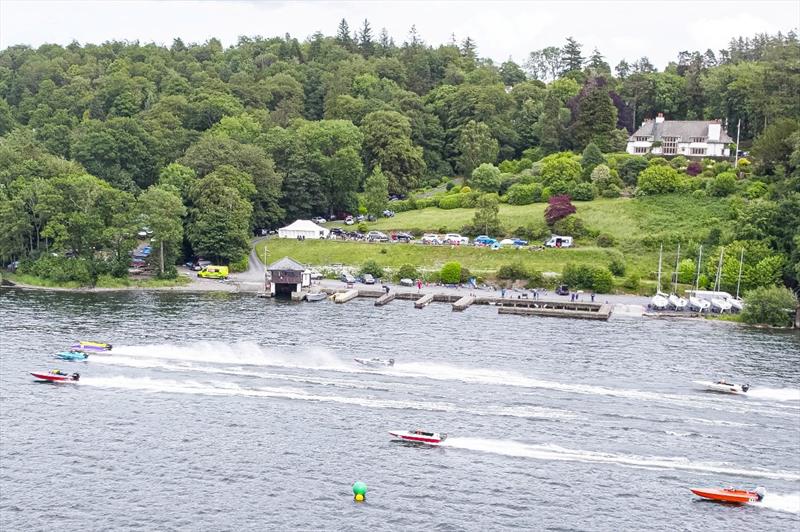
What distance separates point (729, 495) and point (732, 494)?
0.21 m

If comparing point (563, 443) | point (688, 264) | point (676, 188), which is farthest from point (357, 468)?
point (676, 188)

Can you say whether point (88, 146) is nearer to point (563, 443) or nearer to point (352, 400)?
point (352, 400)

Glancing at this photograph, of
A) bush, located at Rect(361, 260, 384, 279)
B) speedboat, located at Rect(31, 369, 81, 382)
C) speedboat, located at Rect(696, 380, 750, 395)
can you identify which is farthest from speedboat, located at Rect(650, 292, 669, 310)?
speedboat, located at Rect(31, 369, 81, 382)

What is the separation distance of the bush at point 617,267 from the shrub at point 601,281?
14.0 ft

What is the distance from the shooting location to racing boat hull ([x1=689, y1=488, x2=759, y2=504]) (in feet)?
181

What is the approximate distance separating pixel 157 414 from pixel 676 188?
3726 inches

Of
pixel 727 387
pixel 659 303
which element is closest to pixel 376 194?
pixel 659 303

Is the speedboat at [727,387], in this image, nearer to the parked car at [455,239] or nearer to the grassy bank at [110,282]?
the parked car at [455,239]

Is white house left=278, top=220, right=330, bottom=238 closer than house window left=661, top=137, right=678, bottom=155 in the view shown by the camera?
Yes

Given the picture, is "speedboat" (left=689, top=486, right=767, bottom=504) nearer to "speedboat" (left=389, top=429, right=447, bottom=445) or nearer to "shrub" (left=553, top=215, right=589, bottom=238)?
"speedboat" (left=389, top=429, right=447, bottom=445)

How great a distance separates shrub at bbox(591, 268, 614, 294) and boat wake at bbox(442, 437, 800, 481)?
5544 centimetres

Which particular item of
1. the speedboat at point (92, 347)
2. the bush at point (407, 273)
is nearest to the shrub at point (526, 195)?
the bush at point (407, 273)

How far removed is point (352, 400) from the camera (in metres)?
70.9

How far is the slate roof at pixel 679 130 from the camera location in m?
157
